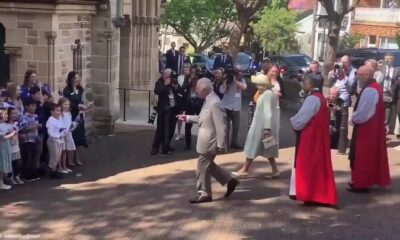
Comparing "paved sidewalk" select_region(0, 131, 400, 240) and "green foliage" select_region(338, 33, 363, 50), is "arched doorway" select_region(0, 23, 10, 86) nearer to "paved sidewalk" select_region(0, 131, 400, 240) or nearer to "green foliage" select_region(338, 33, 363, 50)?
"paved sidewalk" select_region(0, 131, 400, 240)

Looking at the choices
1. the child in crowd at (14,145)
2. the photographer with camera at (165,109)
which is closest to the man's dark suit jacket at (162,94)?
the photographer with camera at (165,109)

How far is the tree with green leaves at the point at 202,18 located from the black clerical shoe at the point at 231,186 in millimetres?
36717

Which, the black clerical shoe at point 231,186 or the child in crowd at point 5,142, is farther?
the child in crowd at point 5,142

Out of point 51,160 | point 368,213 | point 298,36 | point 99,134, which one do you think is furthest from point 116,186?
point 298,36

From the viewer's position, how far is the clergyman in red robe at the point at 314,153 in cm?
820

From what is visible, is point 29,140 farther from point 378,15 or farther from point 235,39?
point 378,15

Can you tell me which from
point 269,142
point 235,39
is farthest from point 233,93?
point 235,39

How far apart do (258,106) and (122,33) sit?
10.6 meters

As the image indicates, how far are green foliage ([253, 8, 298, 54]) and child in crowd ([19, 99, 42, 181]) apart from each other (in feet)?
119

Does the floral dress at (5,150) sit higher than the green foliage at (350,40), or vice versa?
the green foliage at (350,40)

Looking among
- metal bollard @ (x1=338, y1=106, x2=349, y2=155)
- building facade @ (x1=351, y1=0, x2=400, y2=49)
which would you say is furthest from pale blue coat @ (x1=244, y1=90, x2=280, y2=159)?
building facade @ (x1=351, y1=0, x2=400, y2=49)

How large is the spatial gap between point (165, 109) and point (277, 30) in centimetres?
3499

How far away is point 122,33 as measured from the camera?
19500 mm

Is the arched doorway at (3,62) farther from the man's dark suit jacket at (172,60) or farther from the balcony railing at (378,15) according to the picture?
the balcony railing at (378,15)
